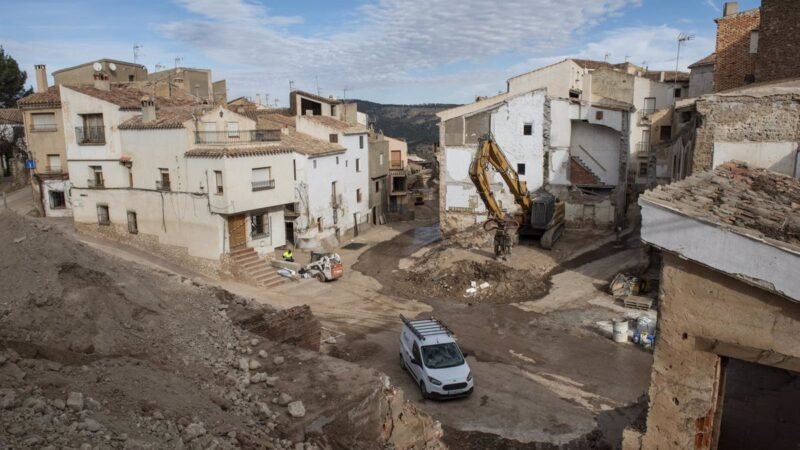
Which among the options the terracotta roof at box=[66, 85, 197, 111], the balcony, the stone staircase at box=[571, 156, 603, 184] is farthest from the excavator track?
the terracotta roof at box=[66, 85, 197, 111]

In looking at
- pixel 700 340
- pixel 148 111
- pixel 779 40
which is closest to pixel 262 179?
pixel 148 111

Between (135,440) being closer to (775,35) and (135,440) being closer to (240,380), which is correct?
(240,380)

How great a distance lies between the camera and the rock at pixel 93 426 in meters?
7.40

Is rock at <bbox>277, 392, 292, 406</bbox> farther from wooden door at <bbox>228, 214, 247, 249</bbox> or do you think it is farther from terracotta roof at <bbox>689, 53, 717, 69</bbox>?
terracotta roof at <bbox>689, 53, 717, 69</bbox>

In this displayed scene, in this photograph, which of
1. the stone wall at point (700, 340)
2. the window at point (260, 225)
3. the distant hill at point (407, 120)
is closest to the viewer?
the stone wall at point (700, 340)

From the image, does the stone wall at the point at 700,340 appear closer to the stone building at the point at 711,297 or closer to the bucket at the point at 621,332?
the stone building at the point at 711,297

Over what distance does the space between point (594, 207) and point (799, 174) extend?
15.9 metres

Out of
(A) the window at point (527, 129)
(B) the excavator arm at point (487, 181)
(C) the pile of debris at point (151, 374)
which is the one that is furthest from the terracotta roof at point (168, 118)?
(A) the window at point (527, 129)

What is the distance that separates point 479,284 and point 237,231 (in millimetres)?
11691

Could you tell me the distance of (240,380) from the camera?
1112cm

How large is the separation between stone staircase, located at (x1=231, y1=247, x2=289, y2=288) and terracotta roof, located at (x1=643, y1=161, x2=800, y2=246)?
808 inches

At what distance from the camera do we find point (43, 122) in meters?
34.4

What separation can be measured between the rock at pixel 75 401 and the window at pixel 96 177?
24.6 metres

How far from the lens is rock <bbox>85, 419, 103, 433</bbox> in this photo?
7402 millimetres
